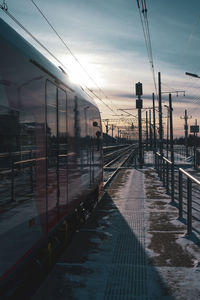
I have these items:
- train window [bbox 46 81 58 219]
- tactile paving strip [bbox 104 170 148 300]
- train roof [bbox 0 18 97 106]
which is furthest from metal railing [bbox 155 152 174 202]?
train roof [bbox 0 18 97 106]

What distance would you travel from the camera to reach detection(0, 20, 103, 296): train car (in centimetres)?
312

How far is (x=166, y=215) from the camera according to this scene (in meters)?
7.80

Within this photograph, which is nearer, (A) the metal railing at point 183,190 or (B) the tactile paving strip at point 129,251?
(B) the tactile paving strip at point 129,251

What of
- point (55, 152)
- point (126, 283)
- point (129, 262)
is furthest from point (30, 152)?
point (129, 262)

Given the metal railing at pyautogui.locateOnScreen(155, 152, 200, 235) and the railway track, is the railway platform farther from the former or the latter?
the railway track

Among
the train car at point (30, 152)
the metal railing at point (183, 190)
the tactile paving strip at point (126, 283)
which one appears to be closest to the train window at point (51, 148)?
the train car at point (30, 152)

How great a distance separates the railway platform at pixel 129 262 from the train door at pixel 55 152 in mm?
750

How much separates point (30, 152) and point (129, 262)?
2.20 meters

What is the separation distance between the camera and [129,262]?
4.84m

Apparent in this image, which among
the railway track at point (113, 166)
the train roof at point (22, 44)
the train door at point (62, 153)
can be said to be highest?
the train roof at point (22, 44)

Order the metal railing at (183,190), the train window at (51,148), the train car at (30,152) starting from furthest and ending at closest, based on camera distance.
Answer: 1. the metal railing at (183,190)
2. the train window at (51,148)
3. the train car at (30,152)

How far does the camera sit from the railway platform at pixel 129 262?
3.88 m

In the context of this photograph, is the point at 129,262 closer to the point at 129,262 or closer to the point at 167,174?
the point at 129,262

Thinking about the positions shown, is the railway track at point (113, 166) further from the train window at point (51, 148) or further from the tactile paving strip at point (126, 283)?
the tactile paving strip at point (126, 283)
